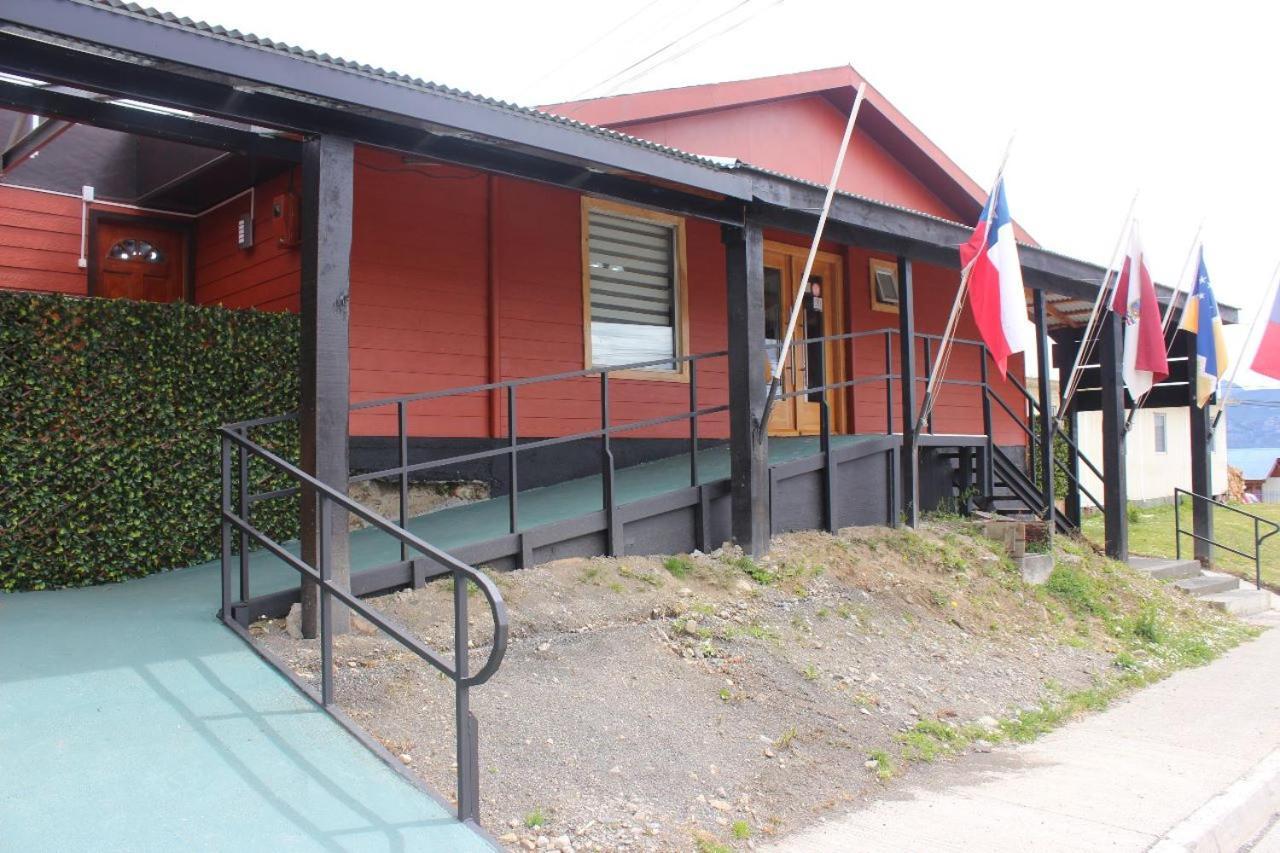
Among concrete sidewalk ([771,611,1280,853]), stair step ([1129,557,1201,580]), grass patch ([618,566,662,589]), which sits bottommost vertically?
concrete sidewalk ([771,611,1280,853])

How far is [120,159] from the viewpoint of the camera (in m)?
10.1

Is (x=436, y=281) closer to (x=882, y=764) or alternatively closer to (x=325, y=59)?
(x=325, y=59)

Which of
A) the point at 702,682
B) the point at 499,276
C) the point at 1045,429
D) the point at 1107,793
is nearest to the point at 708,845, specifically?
the point at 702,682

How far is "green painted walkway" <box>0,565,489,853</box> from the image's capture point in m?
3.65

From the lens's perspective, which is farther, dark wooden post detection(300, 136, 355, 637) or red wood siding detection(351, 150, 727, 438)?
red wood siding detection(351, 150, 727, 438)

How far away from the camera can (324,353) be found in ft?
18.5

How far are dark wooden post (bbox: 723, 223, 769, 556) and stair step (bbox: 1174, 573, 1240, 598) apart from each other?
20.8ft

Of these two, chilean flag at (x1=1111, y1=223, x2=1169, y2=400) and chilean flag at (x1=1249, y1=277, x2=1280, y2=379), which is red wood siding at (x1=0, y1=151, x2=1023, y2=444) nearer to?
chilean flag at (x1=1111, y1=223, x2=1169, y2=400)

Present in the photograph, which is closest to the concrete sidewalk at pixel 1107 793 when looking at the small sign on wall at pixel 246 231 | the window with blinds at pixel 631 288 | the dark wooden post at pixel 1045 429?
the dark wooden post at pixel 1045 429

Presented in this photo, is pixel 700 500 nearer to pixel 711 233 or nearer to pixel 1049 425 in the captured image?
pixel 711 233

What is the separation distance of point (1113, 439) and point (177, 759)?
11.0 metres

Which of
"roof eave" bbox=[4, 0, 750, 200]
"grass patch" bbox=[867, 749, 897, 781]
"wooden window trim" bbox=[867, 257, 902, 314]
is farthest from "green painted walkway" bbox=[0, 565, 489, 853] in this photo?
"wooden window trim" bbox=[867, 257, 902, 314]

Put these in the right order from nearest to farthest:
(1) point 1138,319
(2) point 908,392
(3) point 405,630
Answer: (3) point 405,630 → (2) point 908,392 → (1) point 1138,319

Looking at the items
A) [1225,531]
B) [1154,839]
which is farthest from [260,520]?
[1225,531]
